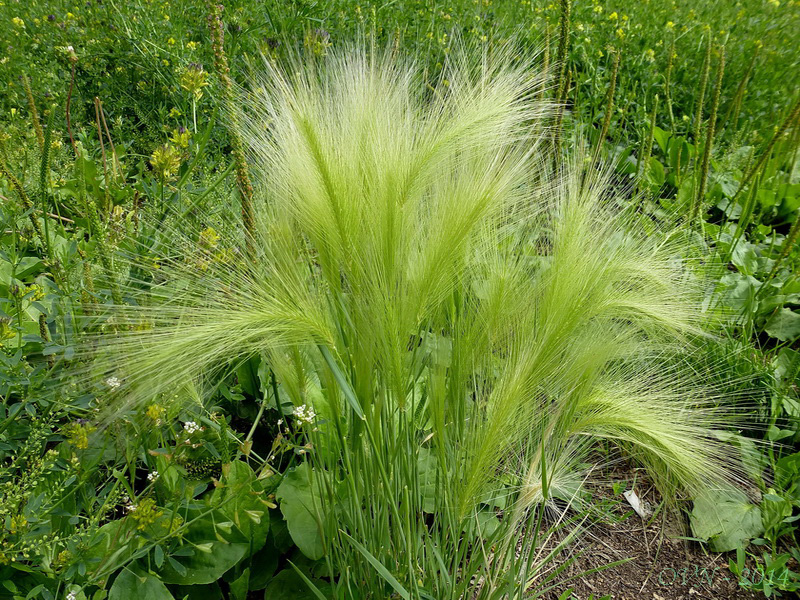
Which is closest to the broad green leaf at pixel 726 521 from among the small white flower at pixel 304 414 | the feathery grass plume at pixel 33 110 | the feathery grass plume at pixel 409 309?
the feathery grass plume at pixel 409 309

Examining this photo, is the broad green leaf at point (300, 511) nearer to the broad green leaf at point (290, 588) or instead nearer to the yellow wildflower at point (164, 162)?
the broad green leaf at point (290, 588)

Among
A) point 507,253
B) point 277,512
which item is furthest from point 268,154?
point 277,512

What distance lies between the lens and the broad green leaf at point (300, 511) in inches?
52.6

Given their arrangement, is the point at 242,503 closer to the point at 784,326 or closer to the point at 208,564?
the point at 208,564

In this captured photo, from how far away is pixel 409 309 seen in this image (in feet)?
3.30

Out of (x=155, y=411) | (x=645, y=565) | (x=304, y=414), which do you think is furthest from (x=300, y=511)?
(x=645, y=565)

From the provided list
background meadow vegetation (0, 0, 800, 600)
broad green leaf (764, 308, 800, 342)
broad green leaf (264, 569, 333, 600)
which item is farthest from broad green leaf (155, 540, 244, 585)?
broad green leaf (764, 308, 800, 342)

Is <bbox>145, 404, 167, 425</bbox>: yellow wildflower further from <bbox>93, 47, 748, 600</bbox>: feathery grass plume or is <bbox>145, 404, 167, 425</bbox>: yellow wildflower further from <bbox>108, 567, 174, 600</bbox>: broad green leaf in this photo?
<bbox>108, 567, 174, 600</bbox>: broad green leaf

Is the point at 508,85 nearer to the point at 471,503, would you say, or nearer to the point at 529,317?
the point at 529,317

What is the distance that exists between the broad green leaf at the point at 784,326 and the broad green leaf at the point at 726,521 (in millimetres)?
601

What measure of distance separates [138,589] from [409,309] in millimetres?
743

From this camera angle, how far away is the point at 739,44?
13.2ft

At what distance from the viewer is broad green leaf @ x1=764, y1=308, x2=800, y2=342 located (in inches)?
79.7

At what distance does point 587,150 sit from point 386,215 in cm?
200
